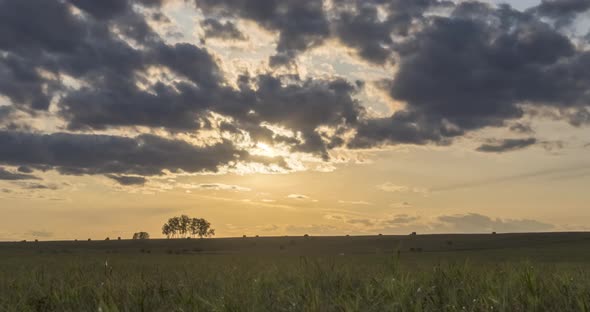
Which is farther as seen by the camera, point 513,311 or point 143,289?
point 143,289

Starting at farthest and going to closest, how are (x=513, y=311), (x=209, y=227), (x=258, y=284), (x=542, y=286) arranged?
(x=209, y=227) < (x=258, y=284) < (x=542, y=286) < (x=513, y=311)

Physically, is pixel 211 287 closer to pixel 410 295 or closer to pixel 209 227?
pixel 410 295

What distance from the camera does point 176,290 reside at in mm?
7656

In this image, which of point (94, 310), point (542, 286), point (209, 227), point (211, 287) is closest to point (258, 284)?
point (211, 287)

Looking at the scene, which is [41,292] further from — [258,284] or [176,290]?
[258,284]

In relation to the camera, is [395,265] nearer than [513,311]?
No

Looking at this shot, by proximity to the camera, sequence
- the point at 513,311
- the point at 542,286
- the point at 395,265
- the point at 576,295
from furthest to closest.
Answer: the point at 395,265 → the point at 542,286 → the point at 576,295 → the point at 513,311

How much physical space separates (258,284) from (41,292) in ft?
10.4

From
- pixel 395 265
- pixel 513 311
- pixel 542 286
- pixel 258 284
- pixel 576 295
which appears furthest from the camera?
pixel 395 265

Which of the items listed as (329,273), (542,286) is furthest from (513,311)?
(329,273)

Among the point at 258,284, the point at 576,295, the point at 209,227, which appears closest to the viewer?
the point at 576,295

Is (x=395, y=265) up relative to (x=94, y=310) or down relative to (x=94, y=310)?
up

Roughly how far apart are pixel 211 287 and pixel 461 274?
3715mm

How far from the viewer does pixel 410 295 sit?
652cm
